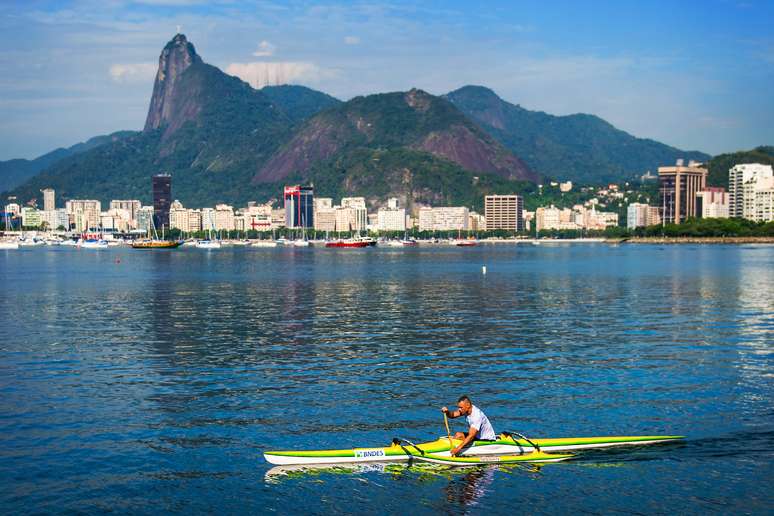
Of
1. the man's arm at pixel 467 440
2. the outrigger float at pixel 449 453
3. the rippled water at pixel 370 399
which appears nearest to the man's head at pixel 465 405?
the man's arm at pixel 467 440

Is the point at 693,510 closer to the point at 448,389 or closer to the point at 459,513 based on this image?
the point at 459,513

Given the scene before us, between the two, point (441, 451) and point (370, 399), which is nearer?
point (441, 451)

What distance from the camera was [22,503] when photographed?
22.2 m

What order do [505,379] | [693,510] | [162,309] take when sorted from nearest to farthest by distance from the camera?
[693,510] < [505,379] < [162,309]

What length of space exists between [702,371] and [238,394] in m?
22.5

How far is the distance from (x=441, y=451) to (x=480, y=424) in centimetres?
149

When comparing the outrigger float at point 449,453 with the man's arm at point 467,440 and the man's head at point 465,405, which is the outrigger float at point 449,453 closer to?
the man's arm at point 467,440

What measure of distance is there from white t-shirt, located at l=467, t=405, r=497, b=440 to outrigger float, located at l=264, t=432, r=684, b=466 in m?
0.23

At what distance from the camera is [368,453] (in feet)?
82.0

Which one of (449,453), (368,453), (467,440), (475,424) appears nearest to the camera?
(368,453)

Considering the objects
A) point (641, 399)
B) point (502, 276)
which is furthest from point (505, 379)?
point (502, 276)

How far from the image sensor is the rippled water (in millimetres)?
23266

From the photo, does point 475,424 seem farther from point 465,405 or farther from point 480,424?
point 465,405

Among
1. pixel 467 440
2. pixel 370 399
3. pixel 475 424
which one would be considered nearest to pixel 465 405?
pixel 475 424
